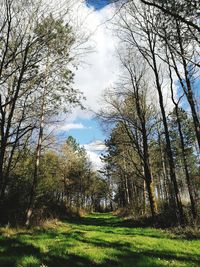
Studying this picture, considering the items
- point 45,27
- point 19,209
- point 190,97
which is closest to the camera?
point 45,27

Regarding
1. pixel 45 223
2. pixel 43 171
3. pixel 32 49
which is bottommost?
pixel 45 223

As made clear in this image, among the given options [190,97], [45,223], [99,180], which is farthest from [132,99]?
[99,180]

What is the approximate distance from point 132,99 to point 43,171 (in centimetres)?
1207

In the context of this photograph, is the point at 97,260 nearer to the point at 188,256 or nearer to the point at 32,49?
the point at 188,256

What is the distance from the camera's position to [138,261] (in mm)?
7395

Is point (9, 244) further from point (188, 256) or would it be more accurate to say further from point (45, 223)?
point (45, 223)

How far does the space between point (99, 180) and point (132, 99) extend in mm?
66549

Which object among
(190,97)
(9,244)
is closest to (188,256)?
(9,244)

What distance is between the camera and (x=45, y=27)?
1387 centimetres

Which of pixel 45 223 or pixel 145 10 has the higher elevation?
pixel 145 10

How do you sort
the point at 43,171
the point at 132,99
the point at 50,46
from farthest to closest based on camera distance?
the point at 43,171
the point at 132,99
the point at 50,46

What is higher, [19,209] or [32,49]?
[32,49]

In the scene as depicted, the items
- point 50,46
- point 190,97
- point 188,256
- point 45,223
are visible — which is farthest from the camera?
point 45,223

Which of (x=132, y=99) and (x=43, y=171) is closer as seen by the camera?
(x=132, y=99)
